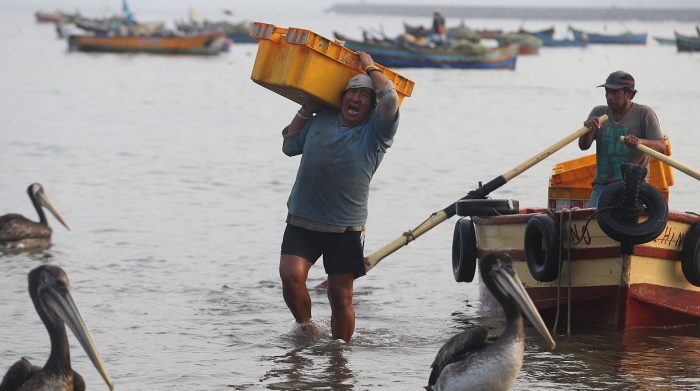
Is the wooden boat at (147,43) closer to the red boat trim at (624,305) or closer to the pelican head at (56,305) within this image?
the red boat trim at (624,305)

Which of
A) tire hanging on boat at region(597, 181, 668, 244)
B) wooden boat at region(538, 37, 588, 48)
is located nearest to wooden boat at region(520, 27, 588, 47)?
wooden boat at region(538, 37, 588, 48)

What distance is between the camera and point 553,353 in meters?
9.44

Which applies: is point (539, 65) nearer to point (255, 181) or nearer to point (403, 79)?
point (255, 181)

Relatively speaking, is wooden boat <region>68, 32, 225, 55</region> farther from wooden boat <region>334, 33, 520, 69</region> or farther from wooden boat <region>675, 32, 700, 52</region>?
wooden boat <region>675, 32, 700, 52</region>

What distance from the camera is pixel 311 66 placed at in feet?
27.6

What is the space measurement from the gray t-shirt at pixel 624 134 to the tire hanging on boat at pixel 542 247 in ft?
2.29

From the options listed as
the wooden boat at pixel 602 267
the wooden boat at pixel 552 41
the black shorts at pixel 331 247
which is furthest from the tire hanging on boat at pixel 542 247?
the wooden boat at pixel 552 41

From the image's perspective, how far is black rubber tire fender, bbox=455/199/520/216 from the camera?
407 inches

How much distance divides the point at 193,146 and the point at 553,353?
1808 centimetres

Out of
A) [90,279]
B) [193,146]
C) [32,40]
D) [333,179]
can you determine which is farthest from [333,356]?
[32,40]

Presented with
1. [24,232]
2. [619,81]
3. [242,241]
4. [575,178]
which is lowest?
[24,232]

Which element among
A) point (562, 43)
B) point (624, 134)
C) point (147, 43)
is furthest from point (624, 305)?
point (562, 43)

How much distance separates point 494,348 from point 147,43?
206 ft

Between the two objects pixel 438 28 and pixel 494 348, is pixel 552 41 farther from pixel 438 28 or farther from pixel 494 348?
pixel 494 348
